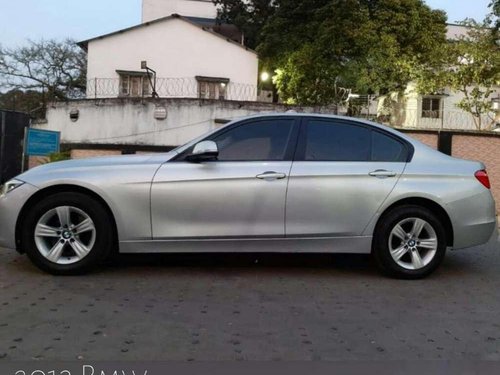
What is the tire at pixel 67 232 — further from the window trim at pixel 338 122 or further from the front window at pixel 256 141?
the window trim at pixel 338 122

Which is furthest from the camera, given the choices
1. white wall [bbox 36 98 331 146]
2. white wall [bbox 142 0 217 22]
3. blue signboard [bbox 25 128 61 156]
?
white wall [bbox 142 0 217 22]

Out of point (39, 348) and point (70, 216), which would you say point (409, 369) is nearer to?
point (39, 348)

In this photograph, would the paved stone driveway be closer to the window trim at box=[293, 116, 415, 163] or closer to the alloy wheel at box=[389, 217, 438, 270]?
the alloy wheel at box=[389, 217, 438, 270]

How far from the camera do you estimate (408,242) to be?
5457 millimetres

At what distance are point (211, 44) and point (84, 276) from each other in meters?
21.4

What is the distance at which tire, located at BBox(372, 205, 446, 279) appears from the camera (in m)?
5.41

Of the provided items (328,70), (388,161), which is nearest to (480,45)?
(328,70)

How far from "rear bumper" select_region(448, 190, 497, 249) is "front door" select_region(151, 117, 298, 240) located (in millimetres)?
1742

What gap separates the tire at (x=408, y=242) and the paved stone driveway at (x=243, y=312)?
0.15 metres

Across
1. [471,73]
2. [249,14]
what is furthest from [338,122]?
[249,14]

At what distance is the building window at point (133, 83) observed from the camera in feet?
81.7

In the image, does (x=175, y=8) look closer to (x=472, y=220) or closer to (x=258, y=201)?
(x=258, y=201)

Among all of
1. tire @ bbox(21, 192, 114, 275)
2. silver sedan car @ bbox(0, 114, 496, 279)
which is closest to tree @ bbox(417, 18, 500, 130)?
silver sedan car @ bbox(0, 114, 496, 279)

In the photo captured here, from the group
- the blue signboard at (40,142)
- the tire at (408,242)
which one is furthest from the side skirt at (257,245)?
the blue signboard at (40,142)
